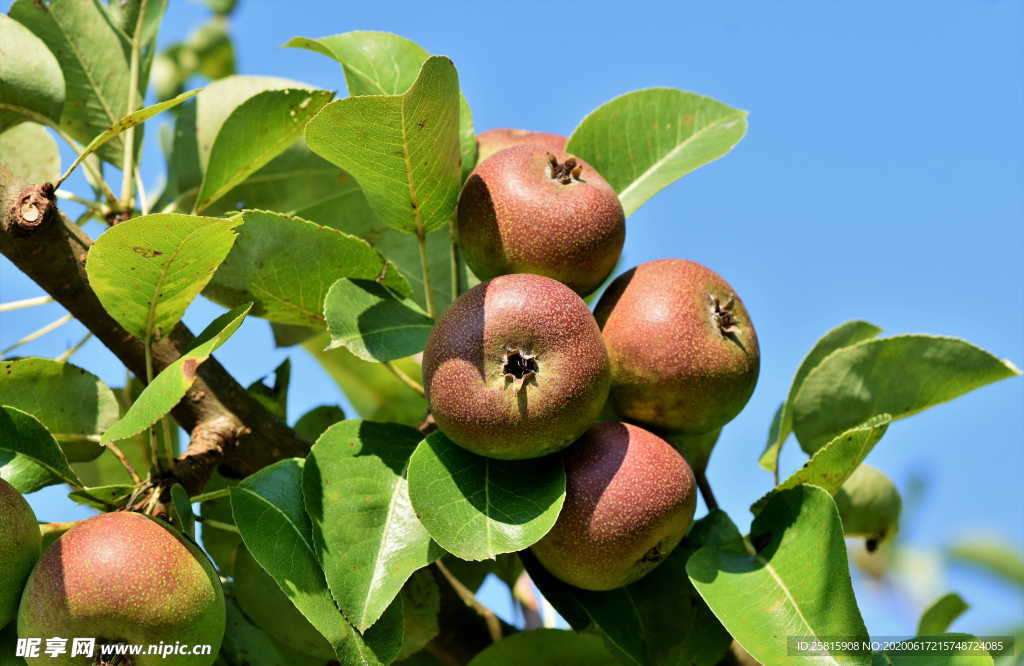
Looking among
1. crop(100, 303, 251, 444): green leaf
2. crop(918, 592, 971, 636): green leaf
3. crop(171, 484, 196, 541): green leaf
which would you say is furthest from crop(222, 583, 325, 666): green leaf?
crop(918, 592, 971, 636): green leaf

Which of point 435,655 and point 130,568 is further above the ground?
point 130,568

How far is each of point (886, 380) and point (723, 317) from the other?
393mm

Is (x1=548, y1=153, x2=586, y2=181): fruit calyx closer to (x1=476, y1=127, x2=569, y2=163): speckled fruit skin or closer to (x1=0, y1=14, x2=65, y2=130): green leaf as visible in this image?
(x1=476, y1=127, x2=569, y2=163): speckled fruit skin

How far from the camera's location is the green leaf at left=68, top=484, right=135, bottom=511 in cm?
178

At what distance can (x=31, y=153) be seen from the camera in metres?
2.39

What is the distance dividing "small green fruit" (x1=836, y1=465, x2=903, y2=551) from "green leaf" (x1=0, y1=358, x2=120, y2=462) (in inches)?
59.5

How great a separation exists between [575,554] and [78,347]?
1180 millimetres

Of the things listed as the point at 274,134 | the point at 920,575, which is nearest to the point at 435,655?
the point at 274,134

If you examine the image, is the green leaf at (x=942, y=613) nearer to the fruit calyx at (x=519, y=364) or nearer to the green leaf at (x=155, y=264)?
the fruit calyx at (x=519, y=364)

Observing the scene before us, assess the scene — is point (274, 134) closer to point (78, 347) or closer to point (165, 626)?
point (78, 347)

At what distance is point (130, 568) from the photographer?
1.53 m

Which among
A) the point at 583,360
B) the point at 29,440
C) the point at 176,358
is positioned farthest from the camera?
the point at 176,358

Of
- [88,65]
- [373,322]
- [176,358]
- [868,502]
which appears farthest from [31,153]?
[868,502]

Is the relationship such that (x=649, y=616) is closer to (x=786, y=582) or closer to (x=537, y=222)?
(x=786, y=582)
